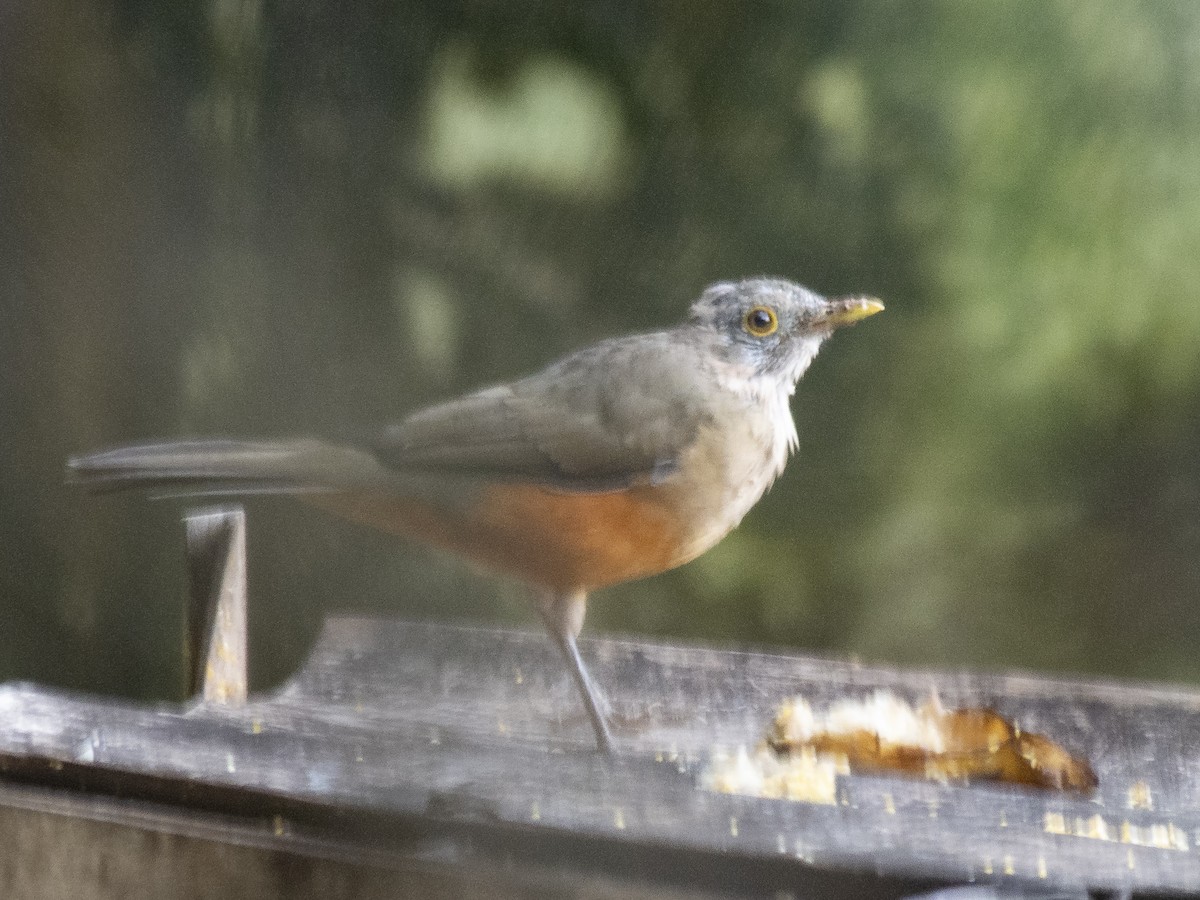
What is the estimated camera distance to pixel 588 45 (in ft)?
4.81

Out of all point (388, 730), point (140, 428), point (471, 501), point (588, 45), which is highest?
point (588, 45)

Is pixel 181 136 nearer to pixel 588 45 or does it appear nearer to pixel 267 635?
pixel 588 45

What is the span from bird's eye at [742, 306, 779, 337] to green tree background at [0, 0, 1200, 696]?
0.38 metres

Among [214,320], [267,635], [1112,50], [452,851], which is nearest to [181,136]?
[214,320]

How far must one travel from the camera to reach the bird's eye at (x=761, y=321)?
1.11 metres

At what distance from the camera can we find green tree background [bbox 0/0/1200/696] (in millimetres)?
1454

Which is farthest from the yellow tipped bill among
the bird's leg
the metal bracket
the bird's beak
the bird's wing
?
the metal bracket

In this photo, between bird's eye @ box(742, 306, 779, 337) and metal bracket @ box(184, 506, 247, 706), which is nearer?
bird's eye @ box(742, 306, 779, 337)

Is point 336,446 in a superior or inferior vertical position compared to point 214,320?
inferior

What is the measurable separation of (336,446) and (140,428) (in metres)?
0.54

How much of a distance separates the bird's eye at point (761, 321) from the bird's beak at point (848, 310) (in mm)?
47

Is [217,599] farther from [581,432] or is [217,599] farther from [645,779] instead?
[645,779]

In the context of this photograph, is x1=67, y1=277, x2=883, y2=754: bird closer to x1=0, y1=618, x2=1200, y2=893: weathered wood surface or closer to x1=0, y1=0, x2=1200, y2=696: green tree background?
x1=0, y1=618, x2=1200, y2=893: weathered wood surface

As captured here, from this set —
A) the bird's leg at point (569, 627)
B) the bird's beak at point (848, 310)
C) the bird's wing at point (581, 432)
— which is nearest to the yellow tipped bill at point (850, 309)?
the bird's beak at point (848, 310)
